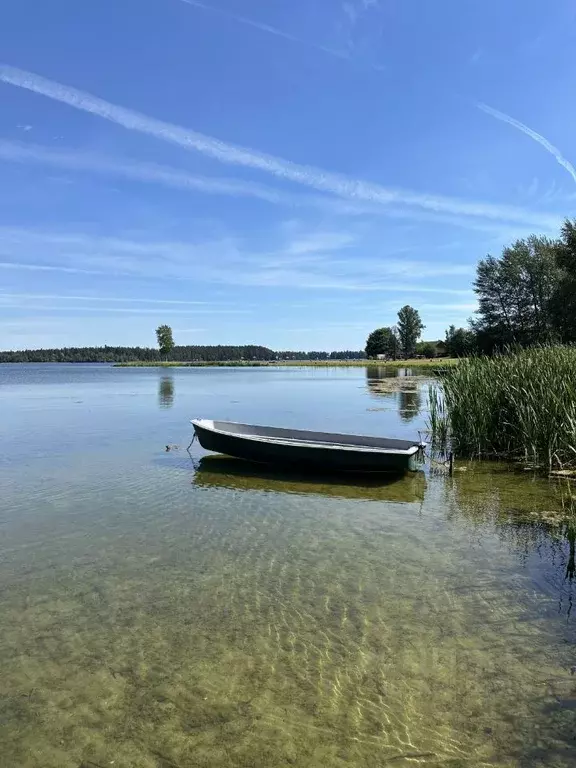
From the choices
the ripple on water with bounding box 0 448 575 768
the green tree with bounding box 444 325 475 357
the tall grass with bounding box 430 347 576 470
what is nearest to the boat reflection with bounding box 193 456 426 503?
the ripple on water with bounding box 0 448 575 768

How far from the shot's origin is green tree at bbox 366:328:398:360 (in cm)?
13812

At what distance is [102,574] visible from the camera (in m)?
7.09

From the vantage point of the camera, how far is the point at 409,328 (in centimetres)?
12581

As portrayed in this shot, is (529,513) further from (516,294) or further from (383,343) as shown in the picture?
(383,343)

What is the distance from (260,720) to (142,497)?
7599 millimetres

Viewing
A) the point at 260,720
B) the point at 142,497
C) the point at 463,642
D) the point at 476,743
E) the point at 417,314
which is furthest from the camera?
the point at 417,314

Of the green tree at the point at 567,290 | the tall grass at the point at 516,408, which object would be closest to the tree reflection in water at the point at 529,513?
the tall grass at the point at 516,408

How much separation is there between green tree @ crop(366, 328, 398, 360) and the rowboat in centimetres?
12307

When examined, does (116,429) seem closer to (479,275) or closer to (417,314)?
(479,275)

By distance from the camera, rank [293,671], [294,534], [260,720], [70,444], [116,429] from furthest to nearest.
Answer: [116,429] < [70,444] < [294,534] < [293,671] < [260,720]

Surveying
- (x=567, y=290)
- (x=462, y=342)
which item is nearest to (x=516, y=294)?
(x=462, y=342)

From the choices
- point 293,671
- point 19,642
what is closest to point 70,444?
point 19,642

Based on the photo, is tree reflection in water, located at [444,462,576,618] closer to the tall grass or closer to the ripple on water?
the ripple on water

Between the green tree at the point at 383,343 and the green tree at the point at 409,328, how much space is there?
22.0ft
